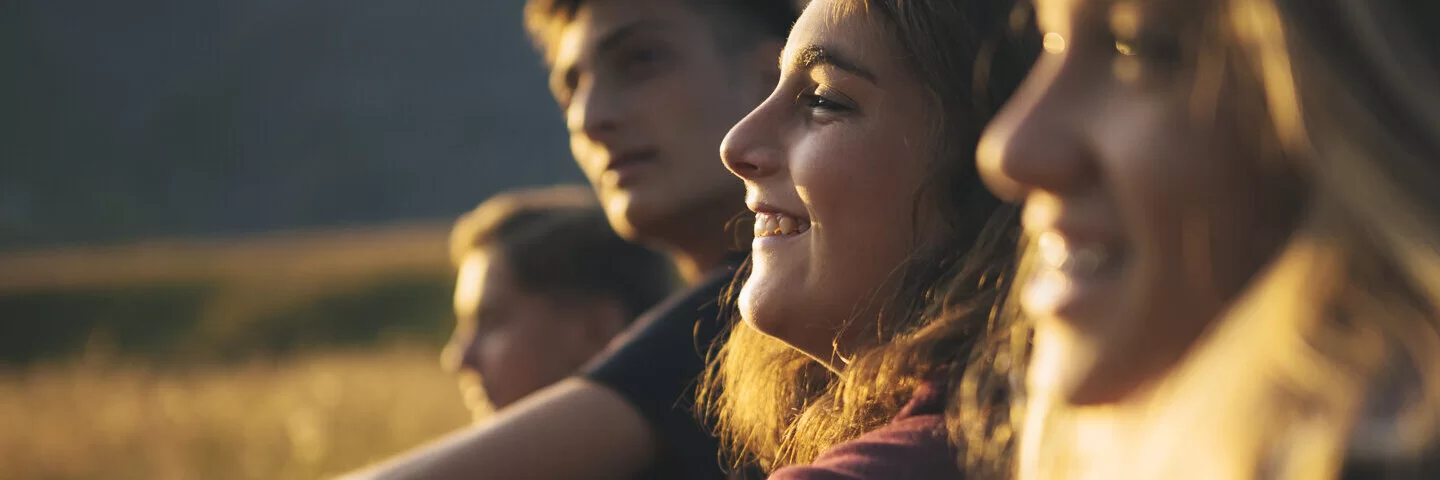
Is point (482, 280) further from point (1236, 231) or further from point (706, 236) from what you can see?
point (1236, 231)

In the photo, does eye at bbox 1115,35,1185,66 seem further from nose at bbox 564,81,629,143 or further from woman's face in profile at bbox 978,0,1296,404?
nose at bbox 564,81,629,143

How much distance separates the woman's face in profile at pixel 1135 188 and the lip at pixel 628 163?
2116 mm

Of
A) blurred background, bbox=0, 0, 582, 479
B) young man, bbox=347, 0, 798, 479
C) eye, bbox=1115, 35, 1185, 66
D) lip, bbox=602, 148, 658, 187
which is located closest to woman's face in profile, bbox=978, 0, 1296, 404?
eye, bbox=1115, 35, 1185, 66

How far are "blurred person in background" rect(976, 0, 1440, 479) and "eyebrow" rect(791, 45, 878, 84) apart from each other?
705mm

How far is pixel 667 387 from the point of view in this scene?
2.67 m

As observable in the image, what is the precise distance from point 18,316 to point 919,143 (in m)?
27.0

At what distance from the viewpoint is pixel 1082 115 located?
1270 mm

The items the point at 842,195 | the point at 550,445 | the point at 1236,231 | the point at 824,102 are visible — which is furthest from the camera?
the point at 550,445

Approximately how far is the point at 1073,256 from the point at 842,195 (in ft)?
2.52

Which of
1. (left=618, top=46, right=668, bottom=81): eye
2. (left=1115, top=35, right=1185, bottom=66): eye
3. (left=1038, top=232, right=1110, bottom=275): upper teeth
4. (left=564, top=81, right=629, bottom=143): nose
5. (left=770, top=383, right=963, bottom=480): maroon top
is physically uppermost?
(left=1115, top=35, right=1185, bottom=66): eye

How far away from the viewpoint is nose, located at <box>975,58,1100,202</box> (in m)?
1.25

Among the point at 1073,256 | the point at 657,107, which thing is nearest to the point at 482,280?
the point at 657,107

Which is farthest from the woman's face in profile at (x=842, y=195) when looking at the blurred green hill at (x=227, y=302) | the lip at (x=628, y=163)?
the blurred green hill at (x=227, y=302)

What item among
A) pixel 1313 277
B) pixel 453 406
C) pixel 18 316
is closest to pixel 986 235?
pixel 1313 277
